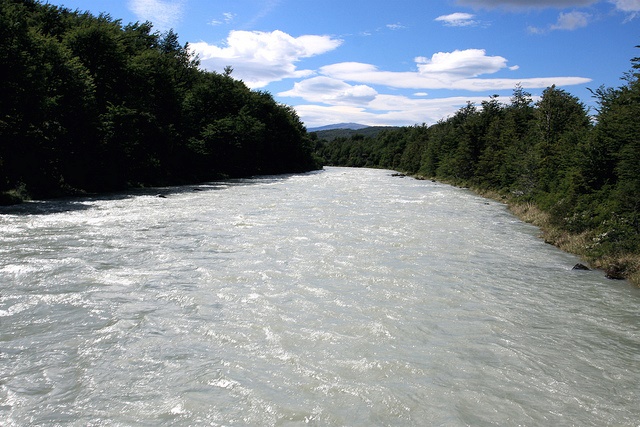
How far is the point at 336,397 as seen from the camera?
20.6ft

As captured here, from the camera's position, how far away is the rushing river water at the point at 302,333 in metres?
6.04

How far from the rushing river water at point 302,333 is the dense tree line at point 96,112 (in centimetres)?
1059

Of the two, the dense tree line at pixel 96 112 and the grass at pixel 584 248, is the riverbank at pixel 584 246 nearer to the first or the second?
the grass at pixel 584 248

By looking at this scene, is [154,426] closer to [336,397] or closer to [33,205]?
[336,397]

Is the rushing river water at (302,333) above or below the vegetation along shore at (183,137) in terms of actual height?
below

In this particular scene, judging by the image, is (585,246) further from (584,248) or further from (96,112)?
(96,112)

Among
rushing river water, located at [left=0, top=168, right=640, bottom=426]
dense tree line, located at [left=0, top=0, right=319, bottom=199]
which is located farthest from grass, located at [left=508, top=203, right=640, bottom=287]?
dense tree line, located at [left=0, top=0, right=319, bottom=199]

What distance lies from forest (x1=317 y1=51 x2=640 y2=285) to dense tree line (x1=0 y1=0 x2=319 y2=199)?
2648 centimetres

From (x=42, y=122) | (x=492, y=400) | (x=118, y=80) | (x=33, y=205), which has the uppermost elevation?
(x=118, y=80)

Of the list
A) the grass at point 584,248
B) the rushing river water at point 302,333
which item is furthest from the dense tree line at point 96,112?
the grass at point 584,248

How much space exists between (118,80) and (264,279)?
31.5m

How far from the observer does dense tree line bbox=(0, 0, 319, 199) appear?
24.0 metres

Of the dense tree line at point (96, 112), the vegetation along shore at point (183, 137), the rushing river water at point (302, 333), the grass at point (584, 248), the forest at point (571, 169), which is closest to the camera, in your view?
the rushing river water at point (302, 333)

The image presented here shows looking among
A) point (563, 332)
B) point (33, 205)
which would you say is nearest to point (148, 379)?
point (563, 332)
